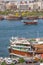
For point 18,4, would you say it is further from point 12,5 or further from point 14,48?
point 14,48

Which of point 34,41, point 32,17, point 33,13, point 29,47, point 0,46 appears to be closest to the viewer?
point 29,47

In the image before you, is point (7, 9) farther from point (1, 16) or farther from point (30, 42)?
point (30, 42)

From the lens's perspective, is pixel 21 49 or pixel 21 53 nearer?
pixel 21 53

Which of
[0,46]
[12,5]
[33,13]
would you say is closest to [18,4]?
[12,5]

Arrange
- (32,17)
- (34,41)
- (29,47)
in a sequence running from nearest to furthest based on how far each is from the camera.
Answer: (29,47), (34,41), (32,17)

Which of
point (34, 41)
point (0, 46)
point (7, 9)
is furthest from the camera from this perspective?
point (7, 9)

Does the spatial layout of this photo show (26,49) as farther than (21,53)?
Yes

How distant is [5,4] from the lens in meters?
44.8

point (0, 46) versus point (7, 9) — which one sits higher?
point (0, 46)

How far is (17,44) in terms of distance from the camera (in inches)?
496

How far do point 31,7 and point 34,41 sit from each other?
3024 centimetres

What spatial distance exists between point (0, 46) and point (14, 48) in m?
2.52

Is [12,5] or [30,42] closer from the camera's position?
[30,42]

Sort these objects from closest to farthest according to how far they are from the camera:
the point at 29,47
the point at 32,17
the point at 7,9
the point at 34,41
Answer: the point at 29,47 < the point at 34,41 < the point at 32,17 < the point at 7,9
